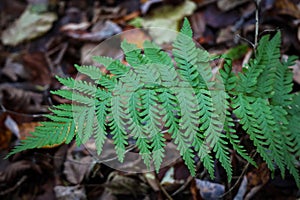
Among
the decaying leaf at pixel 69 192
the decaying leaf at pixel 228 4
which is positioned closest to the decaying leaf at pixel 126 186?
the decaying leaf at pixel 69 192

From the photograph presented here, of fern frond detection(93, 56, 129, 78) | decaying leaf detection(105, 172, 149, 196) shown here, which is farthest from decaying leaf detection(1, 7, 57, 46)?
fern frond detection(93, 56, 129, 78)

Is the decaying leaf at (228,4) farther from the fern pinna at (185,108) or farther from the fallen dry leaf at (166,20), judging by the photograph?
the fern pinna at (185,108)

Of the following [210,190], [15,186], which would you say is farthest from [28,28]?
[210,190]

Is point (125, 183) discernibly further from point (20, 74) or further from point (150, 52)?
point (20, 74)

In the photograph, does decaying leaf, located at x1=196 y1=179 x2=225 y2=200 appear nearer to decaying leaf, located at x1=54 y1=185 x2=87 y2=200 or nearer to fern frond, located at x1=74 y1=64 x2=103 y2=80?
decaying leaf, located at x1=54 y1=185 x2=87 y2=200

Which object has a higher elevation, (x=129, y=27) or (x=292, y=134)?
(x=292, y=134)

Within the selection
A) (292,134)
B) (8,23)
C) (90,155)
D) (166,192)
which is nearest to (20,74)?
(8,23)

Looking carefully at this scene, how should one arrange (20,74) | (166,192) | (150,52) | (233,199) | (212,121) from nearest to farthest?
(212,121) < (150,52) < (233,199) < (166,192) < (20,74)
